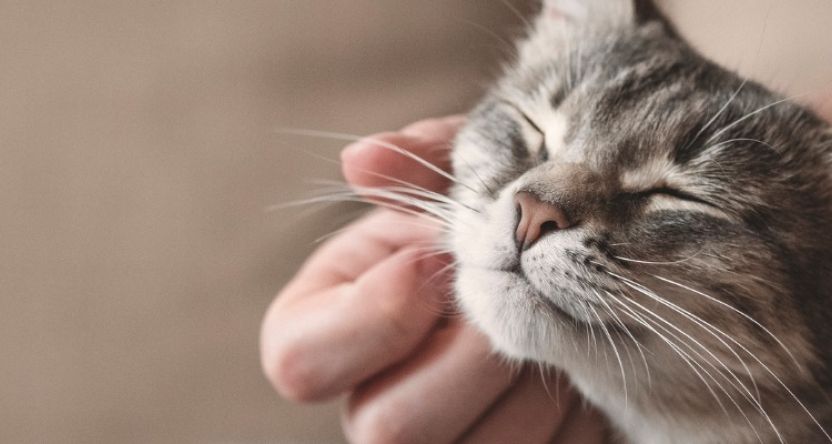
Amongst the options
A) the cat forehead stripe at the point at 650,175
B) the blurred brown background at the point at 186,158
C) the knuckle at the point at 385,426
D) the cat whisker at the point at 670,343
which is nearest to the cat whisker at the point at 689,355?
the cat whisker at the point at 670,343

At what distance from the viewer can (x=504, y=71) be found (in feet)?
2.82

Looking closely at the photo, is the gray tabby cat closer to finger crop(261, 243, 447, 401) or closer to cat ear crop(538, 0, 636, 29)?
finger crop(261, 243, 447, 401)

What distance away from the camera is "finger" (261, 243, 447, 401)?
0.60m

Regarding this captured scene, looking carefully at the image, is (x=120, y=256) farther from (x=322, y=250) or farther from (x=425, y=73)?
(x=425, y=73)

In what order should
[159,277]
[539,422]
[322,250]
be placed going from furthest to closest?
[159,277] → [322,250] → [539,422]

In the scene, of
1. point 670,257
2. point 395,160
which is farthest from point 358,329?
point 670,257

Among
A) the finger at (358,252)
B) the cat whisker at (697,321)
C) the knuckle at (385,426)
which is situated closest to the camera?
the cat whisker at (697,321)

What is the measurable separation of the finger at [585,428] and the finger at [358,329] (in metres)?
0.17

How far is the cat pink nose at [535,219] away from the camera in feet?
1.56

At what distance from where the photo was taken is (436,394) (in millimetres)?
596

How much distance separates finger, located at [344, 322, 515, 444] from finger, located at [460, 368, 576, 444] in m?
0.01

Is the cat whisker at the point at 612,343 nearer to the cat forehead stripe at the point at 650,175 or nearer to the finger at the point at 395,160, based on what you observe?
the cat forehead stripe at the point at 650,175

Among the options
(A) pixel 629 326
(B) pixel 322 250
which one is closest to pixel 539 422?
(A) pixel 629 326

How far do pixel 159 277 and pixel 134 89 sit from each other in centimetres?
25
